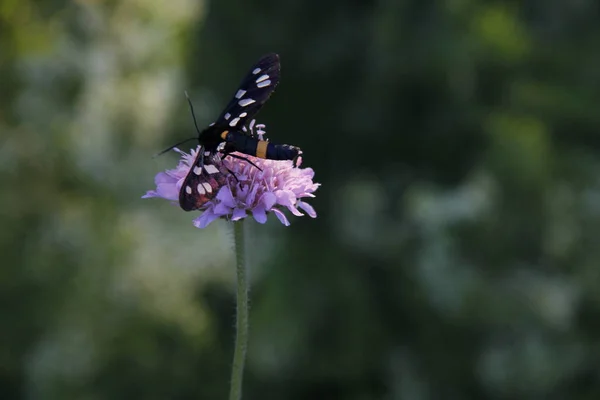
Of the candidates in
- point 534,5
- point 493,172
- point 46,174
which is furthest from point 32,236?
point 534,5

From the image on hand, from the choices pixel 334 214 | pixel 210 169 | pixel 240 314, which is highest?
pixel 334 214

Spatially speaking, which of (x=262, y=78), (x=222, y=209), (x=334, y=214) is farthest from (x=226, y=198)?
(x=334, y=214)

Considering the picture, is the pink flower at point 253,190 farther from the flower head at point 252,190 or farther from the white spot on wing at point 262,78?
the white spot on wing at point 262,78

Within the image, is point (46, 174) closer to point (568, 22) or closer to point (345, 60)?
point (345, 60)

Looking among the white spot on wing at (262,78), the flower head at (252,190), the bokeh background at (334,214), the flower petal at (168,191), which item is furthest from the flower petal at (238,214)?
the bokeh background at (334,214)

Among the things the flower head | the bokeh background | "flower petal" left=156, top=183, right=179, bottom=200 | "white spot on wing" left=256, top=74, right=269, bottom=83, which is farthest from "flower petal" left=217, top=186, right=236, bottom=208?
the bokeh background

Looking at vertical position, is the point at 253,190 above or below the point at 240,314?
above

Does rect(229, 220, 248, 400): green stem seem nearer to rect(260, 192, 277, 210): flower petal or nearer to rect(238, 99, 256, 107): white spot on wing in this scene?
rect(260, 192, 277, 210): flower petal

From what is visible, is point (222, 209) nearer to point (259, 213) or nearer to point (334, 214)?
point (259, 213)

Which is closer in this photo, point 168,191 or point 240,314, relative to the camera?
point 240,314
